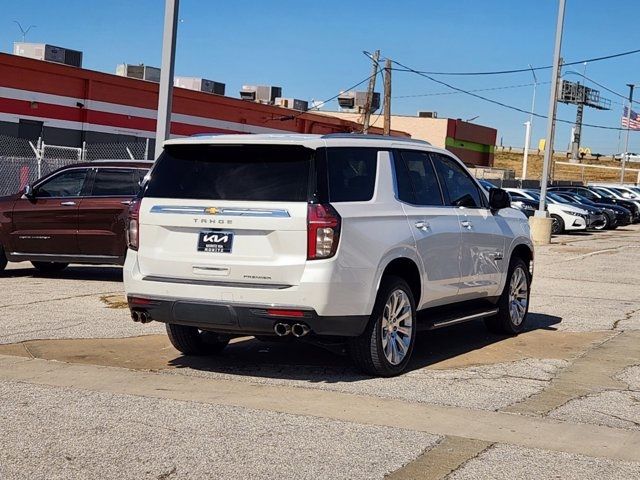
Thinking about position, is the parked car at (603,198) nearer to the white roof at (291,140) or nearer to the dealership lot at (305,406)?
the dealership lot at (305,406)

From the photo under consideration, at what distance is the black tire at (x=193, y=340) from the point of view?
866cm

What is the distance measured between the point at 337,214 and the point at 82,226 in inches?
295

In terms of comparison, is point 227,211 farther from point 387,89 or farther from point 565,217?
point 387,89

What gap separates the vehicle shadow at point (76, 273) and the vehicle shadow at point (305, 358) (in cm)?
580

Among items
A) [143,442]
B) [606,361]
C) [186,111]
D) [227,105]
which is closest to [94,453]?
[143,442]

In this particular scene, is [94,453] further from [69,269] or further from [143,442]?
[69,269]

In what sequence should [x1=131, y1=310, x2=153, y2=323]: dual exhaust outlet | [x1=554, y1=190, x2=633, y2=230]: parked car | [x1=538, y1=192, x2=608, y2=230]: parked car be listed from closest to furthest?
[x1=131, y1=310, x2=153, y2=323]: dual exhaust outlet
[x1=538, y1=192, x2=608, y2=230]: parked car
[x1=554, y1=190, x2=633, y2=230]: parked car

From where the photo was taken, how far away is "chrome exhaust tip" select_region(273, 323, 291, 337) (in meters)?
7.41

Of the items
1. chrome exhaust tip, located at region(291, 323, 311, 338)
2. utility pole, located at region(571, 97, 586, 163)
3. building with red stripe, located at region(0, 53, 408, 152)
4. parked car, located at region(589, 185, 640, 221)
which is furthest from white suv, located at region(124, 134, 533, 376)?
utility pole, located at region(571, 97, 586, 163)

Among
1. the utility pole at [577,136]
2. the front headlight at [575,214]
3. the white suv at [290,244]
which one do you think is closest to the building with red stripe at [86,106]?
the front headlight at [575,214]

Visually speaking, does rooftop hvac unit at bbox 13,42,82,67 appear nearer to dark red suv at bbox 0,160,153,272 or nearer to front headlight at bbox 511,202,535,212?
front headlight at bbox 511,202,535,212

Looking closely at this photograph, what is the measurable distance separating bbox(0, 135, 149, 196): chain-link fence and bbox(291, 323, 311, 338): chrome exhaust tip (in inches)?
533

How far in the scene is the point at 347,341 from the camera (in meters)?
7.89

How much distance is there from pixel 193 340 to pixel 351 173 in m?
2.16
